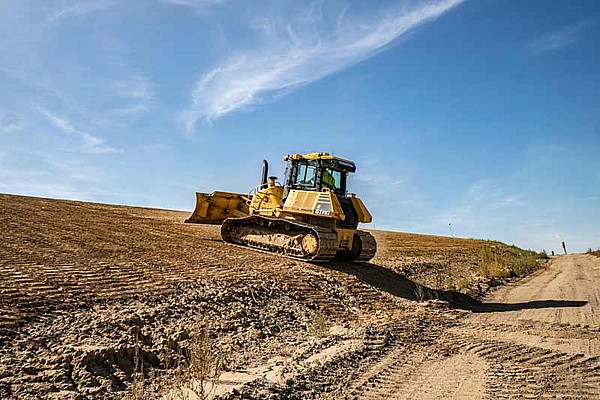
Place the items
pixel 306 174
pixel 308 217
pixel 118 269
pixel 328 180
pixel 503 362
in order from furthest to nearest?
pixel 306 174, pixel 328 180, pixel 308 217, pixel 118 269, pixel 503 362

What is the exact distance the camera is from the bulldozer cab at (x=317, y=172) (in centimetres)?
1453

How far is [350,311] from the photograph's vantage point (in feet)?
33.2

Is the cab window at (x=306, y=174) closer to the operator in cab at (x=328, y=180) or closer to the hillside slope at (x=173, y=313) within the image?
the operator in cab at (x=328, y=180)

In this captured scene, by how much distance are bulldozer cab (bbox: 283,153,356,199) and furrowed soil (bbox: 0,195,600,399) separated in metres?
2.65

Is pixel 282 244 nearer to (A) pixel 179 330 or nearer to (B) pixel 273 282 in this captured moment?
(B) pixel 273 282

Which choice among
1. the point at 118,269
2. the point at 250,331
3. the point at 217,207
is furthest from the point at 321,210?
the point at 250,331

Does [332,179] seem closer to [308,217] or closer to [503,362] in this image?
[308,217]

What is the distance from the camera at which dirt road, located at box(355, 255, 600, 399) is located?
5336 millimetres

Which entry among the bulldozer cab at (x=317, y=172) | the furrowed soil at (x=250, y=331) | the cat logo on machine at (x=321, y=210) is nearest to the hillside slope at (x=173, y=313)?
the furrowed soil at (x=250, y=331)

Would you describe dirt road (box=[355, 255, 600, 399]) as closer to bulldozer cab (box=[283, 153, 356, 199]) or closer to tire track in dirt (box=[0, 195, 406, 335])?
tire track in dirt (box=[0, 195, 406, 335])

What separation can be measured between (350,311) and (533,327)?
342 centimetres

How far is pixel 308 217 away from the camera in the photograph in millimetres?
14258

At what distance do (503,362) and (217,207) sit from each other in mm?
12066

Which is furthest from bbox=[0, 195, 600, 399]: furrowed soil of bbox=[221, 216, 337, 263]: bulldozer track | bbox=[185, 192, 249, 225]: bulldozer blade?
bbox=[185, 192, 249, 225]: bulldozer blade
